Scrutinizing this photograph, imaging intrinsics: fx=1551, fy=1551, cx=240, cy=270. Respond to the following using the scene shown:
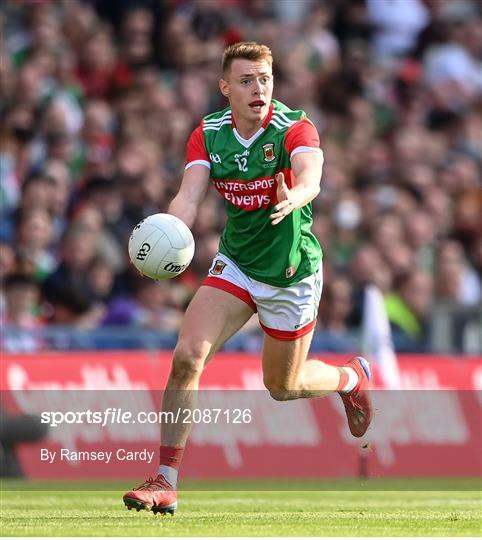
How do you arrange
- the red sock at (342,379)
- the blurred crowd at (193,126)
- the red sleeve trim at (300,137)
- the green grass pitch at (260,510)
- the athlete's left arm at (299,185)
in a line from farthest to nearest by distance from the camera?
1. the blurred crowd at (193,126)
2. the red sock at (342,379)
3. the red sleeve trim at (300,137)
4. the athlete's left arm at (299,185)
5. the green grass pitch at (260,510)

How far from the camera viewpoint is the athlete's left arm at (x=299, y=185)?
8742 mm

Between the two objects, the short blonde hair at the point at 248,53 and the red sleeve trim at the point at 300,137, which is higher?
the short blonde hair at the point at 248,53

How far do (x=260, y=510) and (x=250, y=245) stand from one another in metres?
1.79

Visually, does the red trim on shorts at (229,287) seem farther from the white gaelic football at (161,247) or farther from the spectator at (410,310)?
the spectator at (410,310)

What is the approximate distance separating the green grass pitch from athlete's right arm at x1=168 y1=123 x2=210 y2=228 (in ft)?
6.13

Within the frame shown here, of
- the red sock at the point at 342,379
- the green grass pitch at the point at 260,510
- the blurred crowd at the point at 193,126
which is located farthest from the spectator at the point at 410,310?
the red sock at the point at 342,379

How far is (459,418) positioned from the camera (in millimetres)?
14914

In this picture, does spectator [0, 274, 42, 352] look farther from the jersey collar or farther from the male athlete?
the jersey collar

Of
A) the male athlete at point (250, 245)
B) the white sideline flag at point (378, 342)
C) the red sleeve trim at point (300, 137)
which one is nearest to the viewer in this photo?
the male athlete at point (250, 245)

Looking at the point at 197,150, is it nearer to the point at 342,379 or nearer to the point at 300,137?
the point at 300,137

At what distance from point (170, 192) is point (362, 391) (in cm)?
615

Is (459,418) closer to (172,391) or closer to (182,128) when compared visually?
(182,128)

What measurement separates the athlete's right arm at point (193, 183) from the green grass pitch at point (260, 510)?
6.13 feet

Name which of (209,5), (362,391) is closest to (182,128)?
(209,5)
